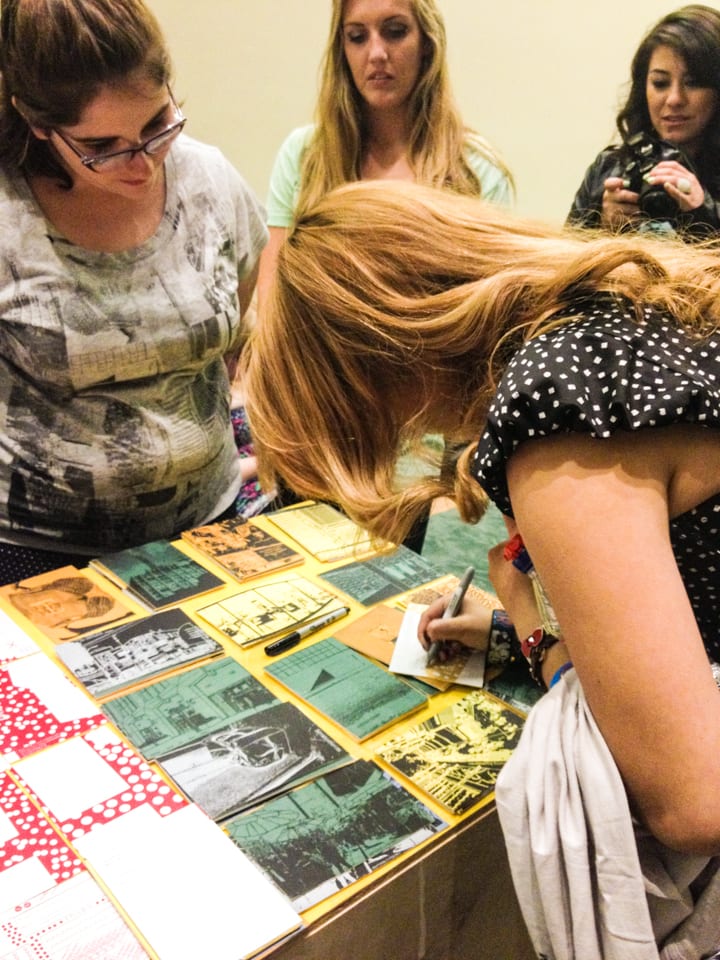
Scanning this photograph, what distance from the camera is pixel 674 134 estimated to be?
2.01 meters

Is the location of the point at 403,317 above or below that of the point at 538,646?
above

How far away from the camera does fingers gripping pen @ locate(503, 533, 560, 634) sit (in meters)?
1.13

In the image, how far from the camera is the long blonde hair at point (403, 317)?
3.08 feet

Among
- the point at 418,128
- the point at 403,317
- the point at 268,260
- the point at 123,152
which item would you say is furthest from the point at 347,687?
the point at 418,128

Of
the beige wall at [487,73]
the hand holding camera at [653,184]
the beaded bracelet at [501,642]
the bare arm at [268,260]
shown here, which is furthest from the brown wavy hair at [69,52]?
the beige wall at [487,73]

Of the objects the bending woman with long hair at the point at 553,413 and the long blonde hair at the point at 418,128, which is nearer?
the bending woman with long hair at the point at 553,413

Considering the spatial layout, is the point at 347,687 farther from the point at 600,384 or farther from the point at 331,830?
the point at 600,384

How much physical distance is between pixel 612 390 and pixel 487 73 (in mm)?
2345

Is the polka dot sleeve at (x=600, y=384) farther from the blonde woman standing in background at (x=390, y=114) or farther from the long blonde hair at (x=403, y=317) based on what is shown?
the blonde woman standing in background at (x=390, y=114)

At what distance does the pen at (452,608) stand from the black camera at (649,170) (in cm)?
111

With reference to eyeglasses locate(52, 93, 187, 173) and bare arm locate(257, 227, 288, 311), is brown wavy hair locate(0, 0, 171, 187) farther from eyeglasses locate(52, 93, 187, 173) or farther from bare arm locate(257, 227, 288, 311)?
bare arm locate(257, 227, 288, 311)

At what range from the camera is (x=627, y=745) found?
0.86 meters

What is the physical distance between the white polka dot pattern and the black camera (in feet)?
4.21

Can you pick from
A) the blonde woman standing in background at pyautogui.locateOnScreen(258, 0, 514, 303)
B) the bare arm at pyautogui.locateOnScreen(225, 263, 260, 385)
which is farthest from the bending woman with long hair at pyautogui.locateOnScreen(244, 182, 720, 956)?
the blonde woman standing in background at pyautogui.locateOnScreen(258, 0, 514, 303)
